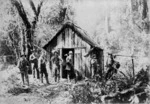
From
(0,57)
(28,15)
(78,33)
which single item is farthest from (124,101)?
(28,15)

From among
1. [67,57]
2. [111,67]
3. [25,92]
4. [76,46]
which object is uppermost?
[76,46]

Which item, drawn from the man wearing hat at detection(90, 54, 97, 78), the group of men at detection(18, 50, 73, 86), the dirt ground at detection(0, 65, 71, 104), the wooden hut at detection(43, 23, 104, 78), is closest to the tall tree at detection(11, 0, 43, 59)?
the group of men at detection(18, 50, 73, 86)

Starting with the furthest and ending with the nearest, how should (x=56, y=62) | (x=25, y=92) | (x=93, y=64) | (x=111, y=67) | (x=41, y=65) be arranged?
(x=56, y=62)
(x=41, y=65)
(x=93, y=64)
(x=111, y=67)
(x=25, y=92)

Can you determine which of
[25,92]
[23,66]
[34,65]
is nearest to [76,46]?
[34,65]

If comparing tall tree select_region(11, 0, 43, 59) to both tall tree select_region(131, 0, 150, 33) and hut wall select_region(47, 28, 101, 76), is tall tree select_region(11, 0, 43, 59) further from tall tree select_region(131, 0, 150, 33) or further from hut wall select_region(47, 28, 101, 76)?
tall tree select_region(131, 0, 150, 33)

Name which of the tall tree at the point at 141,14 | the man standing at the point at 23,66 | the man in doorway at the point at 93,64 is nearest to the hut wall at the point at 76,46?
the man in doorway at the point at 93,64

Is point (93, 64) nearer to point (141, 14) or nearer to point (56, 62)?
point (56, 62)

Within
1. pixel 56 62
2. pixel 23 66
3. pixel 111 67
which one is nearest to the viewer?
pixel 23 66

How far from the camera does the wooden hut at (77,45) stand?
4.74m

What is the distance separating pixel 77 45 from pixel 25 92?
1.83m

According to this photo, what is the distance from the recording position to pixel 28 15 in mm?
4402

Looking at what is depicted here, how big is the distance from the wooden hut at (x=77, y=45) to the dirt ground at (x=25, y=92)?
35.4 inches

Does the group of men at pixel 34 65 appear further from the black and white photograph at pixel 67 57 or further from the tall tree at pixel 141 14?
the tall tree at pixel 141 14

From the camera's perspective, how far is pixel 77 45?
16.0 feet
